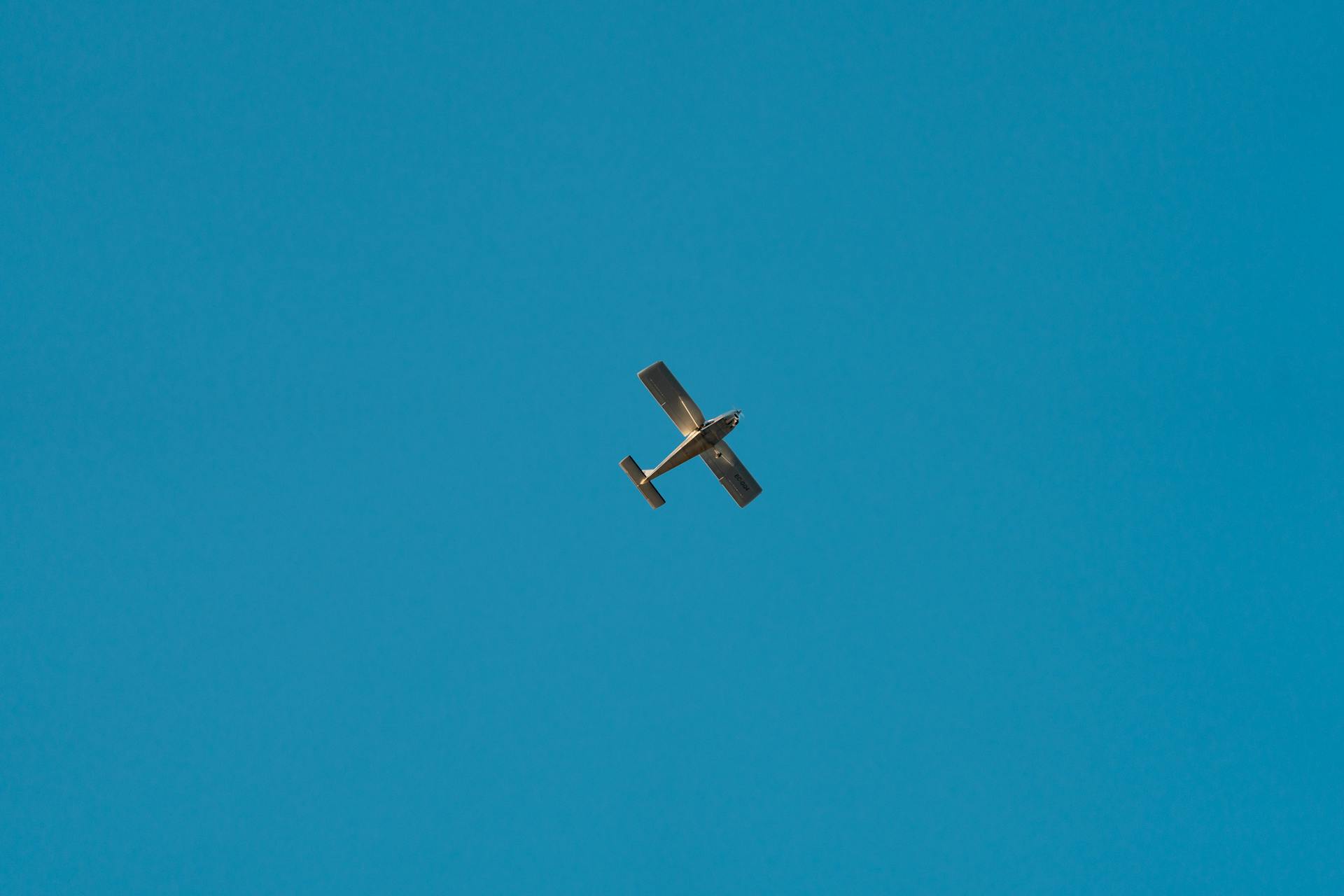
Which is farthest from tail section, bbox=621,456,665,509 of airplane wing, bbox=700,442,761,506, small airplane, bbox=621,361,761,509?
airplane wing, bbox=700,442,761,506

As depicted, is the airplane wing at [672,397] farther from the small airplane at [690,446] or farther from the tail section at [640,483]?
the tail section at [640,483]

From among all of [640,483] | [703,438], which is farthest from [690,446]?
A: [640,483]

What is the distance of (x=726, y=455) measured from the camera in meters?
51.6

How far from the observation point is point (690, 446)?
50.4 m

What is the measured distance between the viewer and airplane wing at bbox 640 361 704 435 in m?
48.7

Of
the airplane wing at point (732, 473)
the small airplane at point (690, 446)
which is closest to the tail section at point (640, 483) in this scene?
the small airplane at point (690, 446)

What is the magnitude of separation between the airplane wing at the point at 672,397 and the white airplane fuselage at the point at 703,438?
38cm

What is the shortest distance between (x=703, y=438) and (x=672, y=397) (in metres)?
2.54

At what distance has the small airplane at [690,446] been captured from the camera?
4897 cm

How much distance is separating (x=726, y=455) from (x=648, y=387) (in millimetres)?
5543

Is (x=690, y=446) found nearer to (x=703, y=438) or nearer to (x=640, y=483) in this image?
(x=703, y=438)

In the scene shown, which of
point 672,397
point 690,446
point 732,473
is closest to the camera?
point 672,397

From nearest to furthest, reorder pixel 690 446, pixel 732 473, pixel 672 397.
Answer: pixel 672 397 < pixel 690 446 < pixel 732 473

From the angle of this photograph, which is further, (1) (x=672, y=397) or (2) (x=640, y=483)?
(2) (x=640, y=483)
